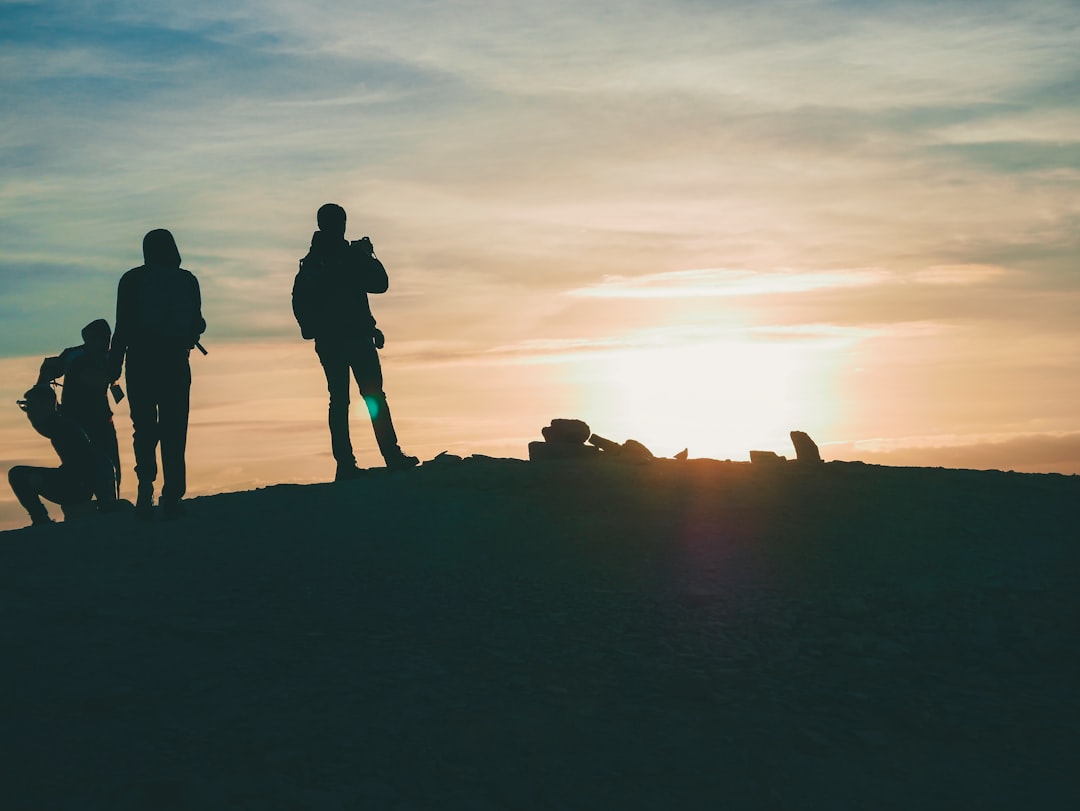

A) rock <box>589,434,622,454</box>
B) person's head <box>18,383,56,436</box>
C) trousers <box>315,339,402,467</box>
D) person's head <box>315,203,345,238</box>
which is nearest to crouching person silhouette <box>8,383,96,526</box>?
person's head <box>18,383,56,436</box>

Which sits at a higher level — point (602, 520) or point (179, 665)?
point (602, 520)

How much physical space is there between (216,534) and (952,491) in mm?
8221

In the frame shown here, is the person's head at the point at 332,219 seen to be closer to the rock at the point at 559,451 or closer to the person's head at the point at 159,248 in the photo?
the person's head at the point at 159,248

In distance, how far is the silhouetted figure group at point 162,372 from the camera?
38.7 feet

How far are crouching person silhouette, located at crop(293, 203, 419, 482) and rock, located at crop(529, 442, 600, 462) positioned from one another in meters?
2.63

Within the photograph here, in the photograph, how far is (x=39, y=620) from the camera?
28.9ft

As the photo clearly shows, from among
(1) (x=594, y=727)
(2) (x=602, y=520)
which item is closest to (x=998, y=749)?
(1) (x=594, y=727)

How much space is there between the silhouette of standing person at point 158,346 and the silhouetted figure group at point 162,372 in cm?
1

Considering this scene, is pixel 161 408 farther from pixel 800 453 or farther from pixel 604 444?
pixel 800 453

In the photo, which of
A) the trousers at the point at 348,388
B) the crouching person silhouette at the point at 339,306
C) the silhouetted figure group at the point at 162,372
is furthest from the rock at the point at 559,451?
the crouching person silhouette at the point at 339,306

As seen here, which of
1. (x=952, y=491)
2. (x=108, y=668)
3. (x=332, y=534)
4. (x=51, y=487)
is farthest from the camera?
(x=51, y=487)

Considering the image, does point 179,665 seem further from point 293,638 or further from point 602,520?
point 602,520

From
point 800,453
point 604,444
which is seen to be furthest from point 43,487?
point 800,453

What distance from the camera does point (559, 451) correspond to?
1533cm
